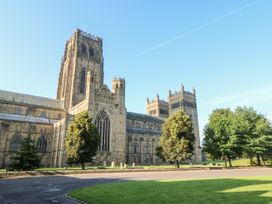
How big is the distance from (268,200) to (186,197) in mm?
3391

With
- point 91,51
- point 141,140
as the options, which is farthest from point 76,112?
point 91,51

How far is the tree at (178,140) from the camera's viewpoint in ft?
130

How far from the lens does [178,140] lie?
133ft

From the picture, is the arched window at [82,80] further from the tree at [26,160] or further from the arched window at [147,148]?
the tree at [26,160]

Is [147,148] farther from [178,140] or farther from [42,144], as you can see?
[42,144]

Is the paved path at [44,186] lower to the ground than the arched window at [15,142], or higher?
lower

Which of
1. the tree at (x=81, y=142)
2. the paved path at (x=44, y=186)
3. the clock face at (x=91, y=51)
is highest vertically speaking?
the clock face at (x=91, y=51)

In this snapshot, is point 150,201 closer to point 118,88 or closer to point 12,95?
point 118,88

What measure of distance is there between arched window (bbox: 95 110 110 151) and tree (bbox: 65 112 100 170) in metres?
16.9

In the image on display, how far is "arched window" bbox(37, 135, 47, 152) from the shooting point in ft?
167

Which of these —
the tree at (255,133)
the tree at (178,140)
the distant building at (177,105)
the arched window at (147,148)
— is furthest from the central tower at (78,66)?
the tree at (255,133)

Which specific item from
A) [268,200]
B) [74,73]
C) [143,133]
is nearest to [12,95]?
[74,73]

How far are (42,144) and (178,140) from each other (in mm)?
32294

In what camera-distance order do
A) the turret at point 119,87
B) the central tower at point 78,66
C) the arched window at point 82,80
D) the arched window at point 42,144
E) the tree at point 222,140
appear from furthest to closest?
the arched window at point 82,80
the central tower at point 78,66
the turret at point 119,87
the arched window at point 42,144
the tree at point 222,140
